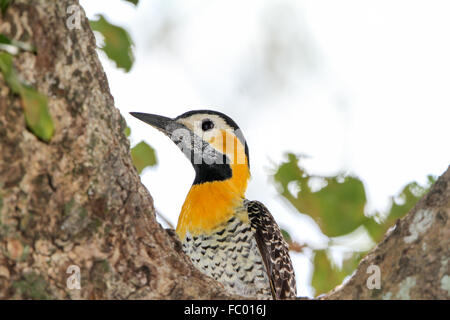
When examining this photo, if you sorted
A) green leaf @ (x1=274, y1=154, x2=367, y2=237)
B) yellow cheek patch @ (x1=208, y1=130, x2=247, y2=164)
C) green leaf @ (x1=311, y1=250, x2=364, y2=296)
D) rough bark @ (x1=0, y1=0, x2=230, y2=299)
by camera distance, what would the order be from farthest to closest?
yellow cheek patch @ (x1=208, y1=130, x2=247, y2=164)
green leaf @ (x1=311, y1=250, x2=364, y2=296)
green leaf @ (x1=274, y1=154, x2=367, y2=237)
rough bark @ (x1=0, y1=0, x2=230, y2=299)

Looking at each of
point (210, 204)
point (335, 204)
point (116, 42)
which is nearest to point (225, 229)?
point (210, 204)

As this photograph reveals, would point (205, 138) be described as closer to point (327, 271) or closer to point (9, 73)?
point (327, 271)

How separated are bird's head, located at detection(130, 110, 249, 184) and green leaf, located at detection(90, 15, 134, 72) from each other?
65.4 inches

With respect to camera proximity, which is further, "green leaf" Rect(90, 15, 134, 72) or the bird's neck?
the bird's neck

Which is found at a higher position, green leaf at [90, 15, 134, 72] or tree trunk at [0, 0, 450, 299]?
green leaf at [90, 15, 134, 72]

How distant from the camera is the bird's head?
18.4ft

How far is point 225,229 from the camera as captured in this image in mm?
4953

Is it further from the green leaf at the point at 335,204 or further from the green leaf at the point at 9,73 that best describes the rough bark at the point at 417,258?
the green leaf at the point at 9,73

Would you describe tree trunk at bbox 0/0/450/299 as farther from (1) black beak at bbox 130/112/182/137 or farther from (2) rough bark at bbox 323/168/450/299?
(1) black beak at bbox 130/112/182/137

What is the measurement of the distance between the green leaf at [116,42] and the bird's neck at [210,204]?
5.17ft

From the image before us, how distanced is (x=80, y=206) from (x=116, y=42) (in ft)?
4.79

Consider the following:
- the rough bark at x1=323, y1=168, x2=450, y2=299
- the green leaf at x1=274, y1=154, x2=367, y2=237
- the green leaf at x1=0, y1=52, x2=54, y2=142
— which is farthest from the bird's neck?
the green leaf at x1=0, y1=52, x2=54, y2=142
